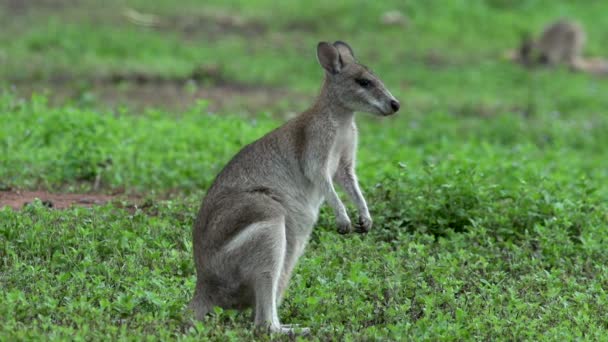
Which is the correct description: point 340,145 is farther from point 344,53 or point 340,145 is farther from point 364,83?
point 344,53

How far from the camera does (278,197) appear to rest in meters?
5.58

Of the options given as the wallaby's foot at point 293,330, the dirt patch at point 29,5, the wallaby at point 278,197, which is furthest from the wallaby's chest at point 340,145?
the dirt patch at point 29,5

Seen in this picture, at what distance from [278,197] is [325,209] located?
6.73ft

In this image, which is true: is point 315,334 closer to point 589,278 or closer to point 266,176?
point 266,176

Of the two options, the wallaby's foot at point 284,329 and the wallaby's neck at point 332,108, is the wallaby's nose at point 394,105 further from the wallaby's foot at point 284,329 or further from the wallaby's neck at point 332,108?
the wallaby's foot at point 284,329

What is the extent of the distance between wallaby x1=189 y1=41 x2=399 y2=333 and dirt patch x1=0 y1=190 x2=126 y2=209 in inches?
87.6

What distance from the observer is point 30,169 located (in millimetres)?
8461

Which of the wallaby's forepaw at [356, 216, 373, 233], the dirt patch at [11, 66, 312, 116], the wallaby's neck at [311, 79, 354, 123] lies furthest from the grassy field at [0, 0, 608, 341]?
the wallaby's neck at [311, 79, 354, 123]

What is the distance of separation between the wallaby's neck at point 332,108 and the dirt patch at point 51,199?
2290 mm

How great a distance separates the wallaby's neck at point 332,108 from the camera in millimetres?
5969

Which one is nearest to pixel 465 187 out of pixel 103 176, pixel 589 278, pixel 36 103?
pixel 589 278

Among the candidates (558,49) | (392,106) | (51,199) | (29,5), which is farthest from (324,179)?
(29,5)

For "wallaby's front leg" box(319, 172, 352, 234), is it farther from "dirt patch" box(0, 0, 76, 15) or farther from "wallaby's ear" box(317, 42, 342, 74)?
"dirt patch" box(0, 0, 76, 15)

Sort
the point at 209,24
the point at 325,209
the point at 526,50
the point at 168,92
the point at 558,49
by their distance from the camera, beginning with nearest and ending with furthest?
1. the point at 325,209
2. the point at 168,92
3. the point at 526,50
4. the point at 558,49
5. the point at 209,24
